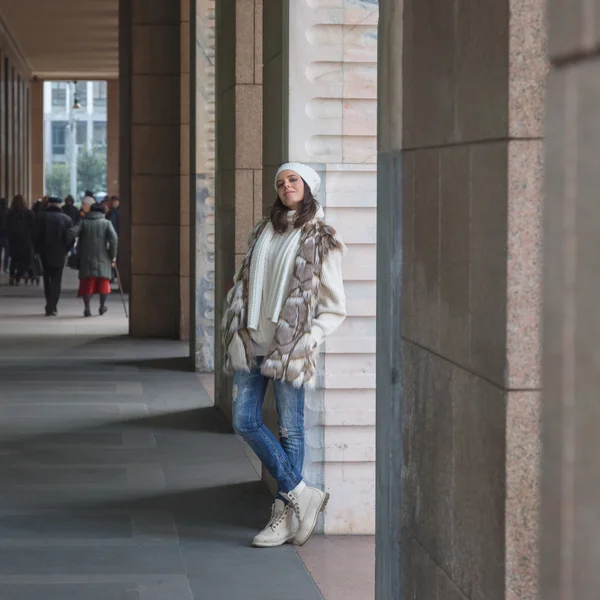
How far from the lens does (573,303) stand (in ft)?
3.62

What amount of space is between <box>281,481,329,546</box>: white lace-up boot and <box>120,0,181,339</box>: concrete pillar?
33.0ft

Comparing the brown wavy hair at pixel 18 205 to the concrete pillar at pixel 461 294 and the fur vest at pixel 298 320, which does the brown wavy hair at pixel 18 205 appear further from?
the concrete pillar at pixel 461 294

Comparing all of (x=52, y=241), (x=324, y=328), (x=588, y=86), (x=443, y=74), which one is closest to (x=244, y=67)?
(x=324, y=328)

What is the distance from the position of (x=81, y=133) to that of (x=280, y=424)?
335ft

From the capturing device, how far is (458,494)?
303cm

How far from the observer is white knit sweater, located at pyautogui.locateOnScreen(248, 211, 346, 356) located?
5664 millimetres

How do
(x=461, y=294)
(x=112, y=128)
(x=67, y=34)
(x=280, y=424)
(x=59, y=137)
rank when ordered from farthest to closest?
(x=59, y=137), (x=112, y=128), (x=67, y=34), (x=280, y=424), (x=461, y=294)

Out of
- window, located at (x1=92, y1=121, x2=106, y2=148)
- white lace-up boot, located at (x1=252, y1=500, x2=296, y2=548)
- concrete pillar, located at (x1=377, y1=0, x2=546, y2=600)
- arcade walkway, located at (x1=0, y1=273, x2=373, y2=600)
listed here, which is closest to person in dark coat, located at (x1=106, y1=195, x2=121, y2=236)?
arcade walkway, located at (x1=0, y1=273, x2=373, y2=600)

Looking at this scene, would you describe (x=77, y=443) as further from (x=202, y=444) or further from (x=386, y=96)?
(x=386, y=96)

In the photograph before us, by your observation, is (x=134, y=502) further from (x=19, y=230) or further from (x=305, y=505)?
(x=19, y=230)

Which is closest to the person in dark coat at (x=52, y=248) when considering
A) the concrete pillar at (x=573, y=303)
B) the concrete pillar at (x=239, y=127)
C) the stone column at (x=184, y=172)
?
the stone column at (x=184, y=172)

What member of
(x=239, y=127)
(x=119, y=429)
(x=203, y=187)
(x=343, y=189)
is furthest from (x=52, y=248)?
(x=343, y=189)

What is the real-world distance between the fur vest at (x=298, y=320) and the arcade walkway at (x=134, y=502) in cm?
91

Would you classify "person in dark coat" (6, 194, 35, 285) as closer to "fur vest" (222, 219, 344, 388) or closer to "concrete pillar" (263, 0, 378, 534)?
"concrete pillar" (263, 0, 378, 534)
